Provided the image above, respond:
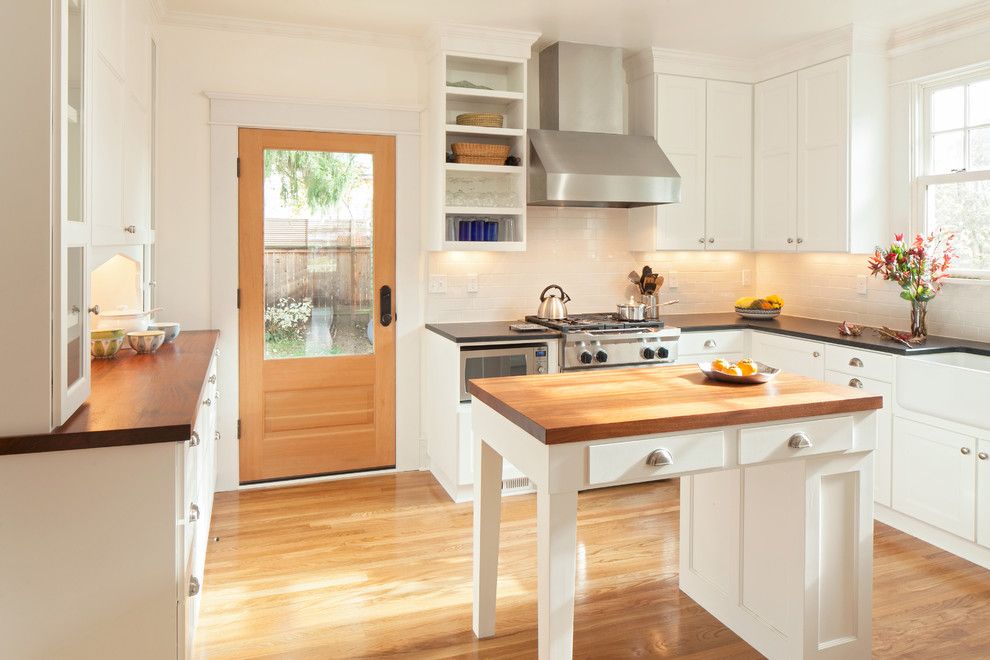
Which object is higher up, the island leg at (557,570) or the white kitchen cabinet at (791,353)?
the white kitchen cabinet at (791,353)

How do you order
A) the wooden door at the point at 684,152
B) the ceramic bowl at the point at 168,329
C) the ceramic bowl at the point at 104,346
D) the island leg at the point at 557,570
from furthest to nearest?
the wooden door at the point at 684,152 → the ceramic bowl at the point at 168,329 → the ceramic bowl at the point at 104,346 → the island leg at the point at 557,570

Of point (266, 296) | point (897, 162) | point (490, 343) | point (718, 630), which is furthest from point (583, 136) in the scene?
point (718, 630)

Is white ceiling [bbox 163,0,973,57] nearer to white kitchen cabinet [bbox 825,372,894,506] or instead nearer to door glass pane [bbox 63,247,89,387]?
white kitchen cabinet [bbox 825,372,894,506]

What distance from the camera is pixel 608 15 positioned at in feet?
14.0

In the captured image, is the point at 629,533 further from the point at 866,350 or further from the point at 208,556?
the point at 208,556

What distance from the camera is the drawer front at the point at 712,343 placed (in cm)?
478

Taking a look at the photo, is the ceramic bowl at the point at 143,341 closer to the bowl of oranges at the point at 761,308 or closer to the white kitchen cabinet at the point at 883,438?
the white kitchen cabinet at the point at 883,438

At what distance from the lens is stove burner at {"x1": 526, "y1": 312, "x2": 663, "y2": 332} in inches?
174

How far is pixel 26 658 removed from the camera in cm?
189

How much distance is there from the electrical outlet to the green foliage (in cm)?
79

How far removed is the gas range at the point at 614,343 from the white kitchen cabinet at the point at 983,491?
1.76m

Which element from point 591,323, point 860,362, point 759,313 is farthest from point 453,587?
point 759,313

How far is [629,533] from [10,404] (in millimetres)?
2861

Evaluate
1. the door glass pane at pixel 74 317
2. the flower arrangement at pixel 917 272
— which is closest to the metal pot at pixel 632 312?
the flower arrangement at pixel 917 272
